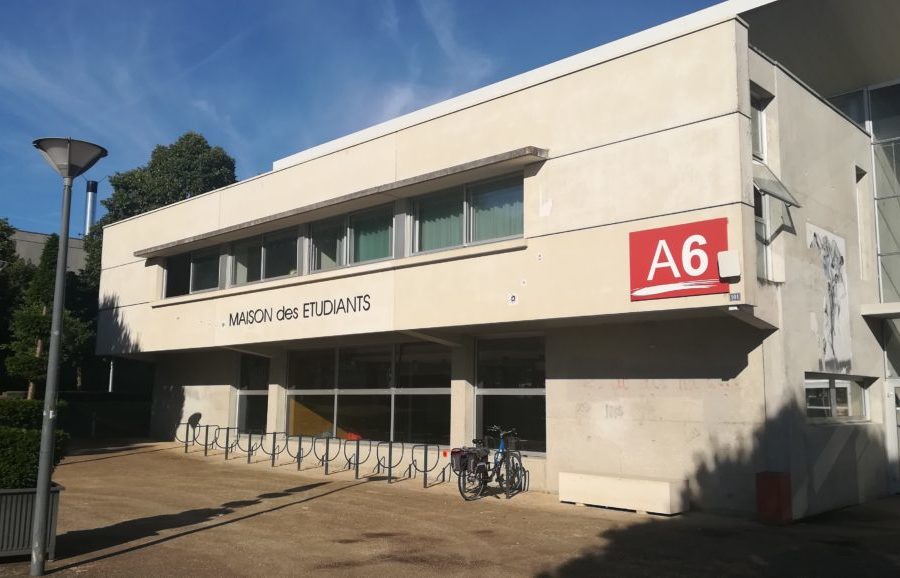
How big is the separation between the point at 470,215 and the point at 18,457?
30.1ft

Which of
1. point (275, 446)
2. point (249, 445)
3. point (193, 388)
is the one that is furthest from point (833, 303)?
point (193, 388)

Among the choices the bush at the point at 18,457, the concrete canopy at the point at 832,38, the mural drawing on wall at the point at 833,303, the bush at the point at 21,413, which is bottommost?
the bush at the point at 18,457

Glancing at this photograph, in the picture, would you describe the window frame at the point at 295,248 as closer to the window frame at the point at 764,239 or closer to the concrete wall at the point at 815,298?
the window frame at the point at 764,239

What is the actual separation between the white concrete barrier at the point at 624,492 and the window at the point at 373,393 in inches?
159

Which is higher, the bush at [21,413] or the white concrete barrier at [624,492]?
the bush at [21,413]

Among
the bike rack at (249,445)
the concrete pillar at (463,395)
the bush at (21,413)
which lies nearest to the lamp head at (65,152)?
the bush at (21,413)

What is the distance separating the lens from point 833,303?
14.3m

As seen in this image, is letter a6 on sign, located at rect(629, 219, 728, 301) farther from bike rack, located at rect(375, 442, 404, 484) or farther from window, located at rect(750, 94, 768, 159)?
bike rack, located at rect(375, 442, 404, 484)

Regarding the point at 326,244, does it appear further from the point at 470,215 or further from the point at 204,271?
the point at 204,271

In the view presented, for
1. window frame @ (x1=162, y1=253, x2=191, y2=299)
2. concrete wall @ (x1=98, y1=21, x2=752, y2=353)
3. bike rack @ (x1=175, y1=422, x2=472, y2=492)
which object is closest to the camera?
concrete wall @ (x1=98, y1=21, x2=752, y2=353)

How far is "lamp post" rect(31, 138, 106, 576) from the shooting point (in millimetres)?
8141

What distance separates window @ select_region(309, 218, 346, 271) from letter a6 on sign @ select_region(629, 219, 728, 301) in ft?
26.5

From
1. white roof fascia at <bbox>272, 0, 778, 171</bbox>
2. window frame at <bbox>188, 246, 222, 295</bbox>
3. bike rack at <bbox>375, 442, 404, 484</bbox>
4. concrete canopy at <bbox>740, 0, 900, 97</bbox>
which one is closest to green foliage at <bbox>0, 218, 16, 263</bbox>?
window frame at <bbox>188, 246, 222, 295</bbox>

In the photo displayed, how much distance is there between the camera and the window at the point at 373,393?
17.1 metres
